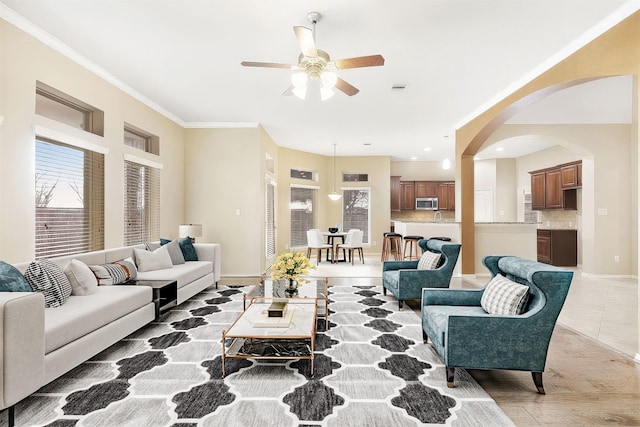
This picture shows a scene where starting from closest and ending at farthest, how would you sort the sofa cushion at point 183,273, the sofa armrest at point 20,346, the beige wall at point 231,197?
1. the sofa armrest at point 20,346
2. the sofa cushion at point 183,273
3. the beige wall at point 231,197

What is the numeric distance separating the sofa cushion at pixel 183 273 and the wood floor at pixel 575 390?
3.34 m

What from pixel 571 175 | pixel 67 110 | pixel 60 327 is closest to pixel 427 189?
pixel 571 175

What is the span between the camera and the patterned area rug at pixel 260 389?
1981 millimetres

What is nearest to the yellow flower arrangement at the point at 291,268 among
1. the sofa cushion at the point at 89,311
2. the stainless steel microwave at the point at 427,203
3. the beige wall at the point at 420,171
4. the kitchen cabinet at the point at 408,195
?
the sofa cushion at the point at 89,311

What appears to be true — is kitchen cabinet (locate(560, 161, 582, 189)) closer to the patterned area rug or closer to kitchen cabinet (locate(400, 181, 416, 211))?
kitchen cabinet (locate(400, 181, 416, 211))

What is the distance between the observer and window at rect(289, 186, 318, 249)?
9.20m

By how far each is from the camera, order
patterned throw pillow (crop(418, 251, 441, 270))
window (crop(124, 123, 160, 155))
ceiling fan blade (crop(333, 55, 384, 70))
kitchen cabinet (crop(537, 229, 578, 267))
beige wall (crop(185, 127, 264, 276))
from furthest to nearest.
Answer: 1. kitchen cabinet (crop(537, 229, 578, 267))
2. beige wall (crop(185, 127, 264, 276))
3. window (crop(124, 123, 160, 155))
4. patterned throw pillow (crop(418, 251, 441, 270))
5. ceiling fan blade (crop(333, 55, 384, 70))

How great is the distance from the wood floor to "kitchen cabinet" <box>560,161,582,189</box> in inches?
221

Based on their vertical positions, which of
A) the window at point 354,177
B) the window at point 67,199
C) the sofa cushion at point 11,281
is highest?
the window at point 354,177

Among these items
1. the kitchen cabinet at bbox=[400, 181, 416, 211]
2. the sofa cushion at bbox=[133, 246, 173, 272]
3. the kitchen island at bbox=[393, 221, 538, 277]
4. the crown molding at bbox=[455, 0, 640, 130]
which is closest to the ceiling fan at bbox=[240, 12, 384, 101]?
the crown molding at bbox=[455, 0, 640, 130]

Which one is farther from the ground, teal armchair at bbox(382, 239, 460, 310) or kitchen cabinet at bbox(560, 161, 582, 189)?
kitchen cabinet at bbox(560, 161, 582, 189)

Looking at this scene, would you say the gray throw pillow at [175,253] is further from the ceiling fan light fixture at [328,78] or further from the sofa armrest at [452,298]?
the sofa armrest at [452,298]

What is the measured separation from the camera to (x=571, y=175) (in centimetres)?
746

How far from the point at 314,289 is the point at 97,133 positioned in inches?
132
